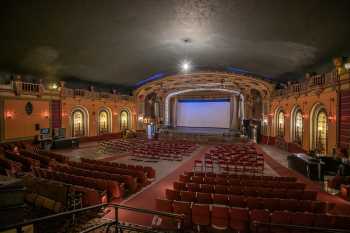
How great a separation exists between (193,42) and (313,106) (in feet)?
28.6

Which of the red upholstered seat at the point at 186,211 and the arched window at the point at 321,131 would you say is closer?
the red upholstered seat at the point at 186,211

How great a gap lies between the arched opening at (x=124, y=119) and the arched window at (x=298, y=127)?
59.8ft

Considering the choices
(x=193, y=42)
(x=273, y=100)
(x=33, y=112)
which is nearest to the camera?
(x=193, y=42)

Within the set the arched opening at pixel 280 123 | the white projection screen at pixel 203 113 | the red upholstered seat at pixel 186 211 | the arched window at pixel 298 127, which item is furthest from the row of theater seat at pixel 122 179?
the white projection screen at pixel 203 113

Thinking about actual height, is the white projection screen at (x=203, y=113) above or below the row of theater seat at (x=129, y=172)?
above

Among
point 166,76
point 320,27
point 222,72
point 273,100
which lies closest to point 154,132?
point 166,76

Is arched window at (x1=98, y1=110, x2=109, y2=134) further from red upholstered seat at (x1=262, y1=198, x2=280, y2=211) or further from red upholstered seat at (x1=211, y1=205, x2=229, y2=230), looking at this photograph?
red upholstered seat at (x1=262, y1=198, x2=280, y2=211)

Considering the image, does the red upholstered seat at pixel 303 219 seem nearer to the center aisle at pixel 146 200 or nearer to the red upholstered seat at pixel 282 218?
the red upholstered seat at pixel 282 218

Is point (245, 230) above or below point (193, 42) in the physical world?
below

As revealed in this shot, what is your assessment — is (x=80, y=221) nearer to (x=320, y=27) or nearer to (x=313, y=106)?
(x=320, y=27)

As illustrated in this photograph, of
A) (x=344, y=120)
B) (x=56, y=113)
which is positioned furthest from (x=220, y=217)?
(x=56, y=113)

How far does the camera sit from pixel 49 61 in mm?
13578

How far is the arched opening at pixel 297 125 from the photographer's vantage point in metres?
15.1

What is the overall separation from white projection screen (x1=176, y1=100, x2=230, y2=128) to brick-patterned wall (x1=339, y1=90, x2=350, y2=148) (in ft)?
57.2
